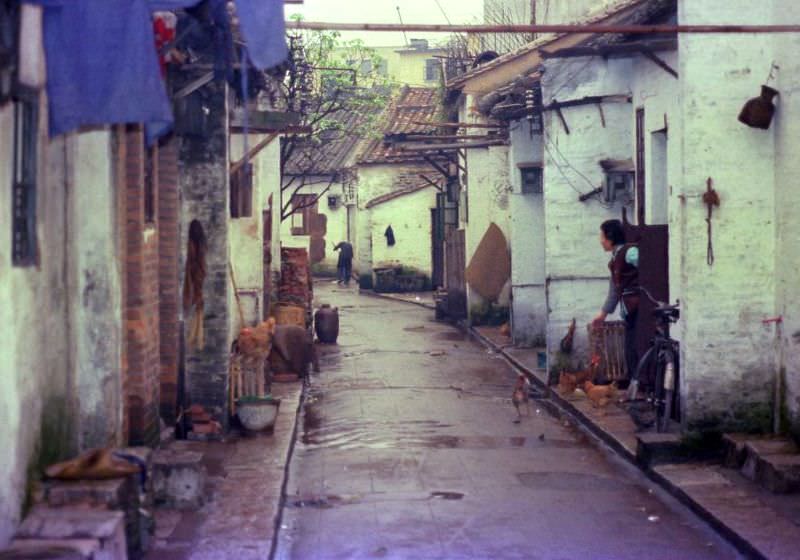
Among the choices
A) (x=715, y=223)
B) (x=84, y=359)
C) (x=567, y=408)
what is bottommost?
(x=567, y=408)

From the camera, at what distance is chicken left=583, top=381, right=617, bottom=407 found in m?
14.3

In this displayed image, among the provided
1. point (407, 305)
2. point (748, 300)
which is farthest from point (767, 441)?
point (407, 305)

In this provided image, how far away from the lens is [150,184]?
10.5 meters

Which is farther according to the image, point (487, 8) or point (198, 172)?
point (487, 8)

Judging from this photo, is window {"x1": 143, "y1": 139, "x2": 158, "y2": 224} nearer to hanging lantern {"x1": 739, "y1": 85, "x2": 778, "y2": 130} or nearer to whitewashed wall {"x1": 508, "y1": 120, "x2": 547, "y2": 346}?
hanging lantern {"x1": 739, "y1": 85, "x2": 778, "y2": 130}

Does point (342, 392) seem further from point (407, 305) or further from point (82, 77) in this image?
point (407, 305)

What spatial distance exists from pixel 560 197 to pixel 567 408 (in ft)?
10.9

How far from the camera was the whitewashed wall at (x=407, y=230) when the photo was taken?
39.5 m

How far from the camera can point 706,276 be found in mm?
10945

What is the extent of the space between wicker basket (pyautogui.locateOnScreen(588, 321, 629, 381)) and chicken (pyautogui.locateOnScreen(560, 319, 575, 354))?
2.92ft

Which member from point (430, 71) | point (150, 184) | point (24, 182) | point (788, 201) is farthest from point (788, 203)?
point (430, 71)

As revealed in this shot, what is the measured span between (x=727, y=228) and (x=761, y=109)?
1.04 m

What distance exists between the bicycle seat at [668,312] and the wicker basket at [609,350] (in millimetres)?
3953

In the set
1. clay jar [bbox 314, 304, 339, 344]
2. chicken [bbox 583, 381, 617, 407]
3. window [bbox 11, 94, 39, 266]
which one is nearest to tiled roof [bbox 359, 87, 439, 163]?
clay jar [bbox 314, 304, 339, 344]
